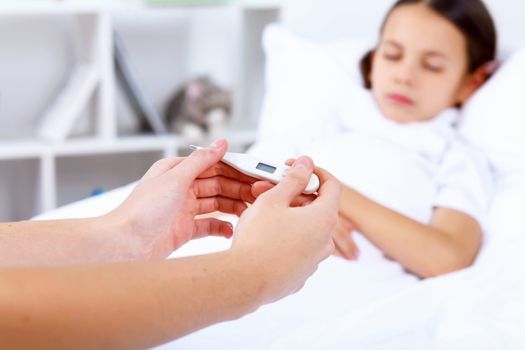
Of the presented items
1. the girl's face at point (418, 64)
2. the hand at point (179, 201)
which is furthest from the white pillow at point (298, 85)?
the hand at point (179, 201)

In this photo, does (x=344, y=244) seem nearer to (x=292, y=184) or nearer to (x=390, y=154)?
(x=390, y=154)

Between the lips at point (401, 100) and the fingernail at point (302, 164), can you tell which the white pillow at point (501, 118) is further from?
the fingernail at point (302, 164)

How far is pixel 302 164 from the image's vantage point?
87 cm

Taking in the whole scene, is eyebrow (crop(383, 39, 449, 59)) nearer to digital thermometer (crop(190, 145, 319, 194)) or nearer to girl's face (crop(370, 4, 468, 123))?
girl's face (crop(370, 4, 468, 123))

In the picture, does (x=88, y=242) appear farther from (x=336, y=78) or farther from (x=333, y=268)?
(x=336, y=78)

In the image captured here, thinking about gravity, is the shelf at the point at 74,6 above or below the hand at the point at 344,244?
above

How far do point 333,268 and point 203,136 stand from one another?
112cm

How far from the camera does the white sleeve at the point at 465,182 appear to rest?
1.47 m

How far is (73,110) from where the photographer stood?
229 cm

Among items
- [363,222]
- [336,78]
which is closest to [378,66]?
[336,78]

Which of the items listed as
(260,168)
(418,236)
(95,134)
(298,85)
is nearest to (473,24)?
(298,85)

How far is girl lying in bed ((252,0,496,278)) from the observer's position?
139cm

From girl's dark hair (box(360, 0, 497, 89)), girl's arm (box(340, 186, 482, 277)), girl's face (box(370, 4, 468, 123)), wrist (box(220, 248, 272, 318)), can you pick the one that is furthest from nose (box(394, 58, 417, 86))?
wrist (box(220, 248, 272, 318))

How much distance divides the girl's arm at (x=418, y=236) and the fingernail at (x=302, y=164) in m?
0.53
